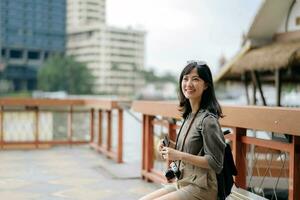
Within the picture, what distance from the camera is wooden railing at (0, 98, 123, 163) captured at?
33.4 ft

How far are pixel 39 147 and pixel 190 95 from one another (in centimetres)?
801

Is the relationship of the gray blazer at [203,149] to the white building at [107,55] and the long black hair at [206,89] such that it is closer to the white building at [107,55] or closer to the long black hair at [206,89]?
the long black hair at [206,89]

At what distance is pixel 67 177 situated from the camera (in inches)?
272

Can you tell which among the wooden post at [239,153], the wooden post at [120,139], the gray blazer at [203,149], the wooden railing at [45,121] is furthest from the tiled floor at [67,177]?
the gray blazer at [203,149]

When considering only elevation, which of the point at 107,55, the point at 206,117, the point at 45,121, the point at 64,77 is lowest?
the point at 45,121

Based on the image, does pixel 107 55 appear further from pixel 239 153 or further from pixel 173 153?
pixel 173 153

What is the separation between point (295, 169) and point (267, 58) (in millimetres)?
6042

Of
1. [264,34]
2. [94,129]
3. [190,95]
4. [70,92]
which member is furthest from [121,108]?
[70,92]

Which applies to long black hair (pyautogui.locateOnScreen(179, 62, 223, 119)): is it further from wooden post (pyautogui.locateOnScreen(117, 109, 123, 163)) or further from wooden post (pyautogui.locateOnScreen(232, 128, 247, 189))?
wooden post (pyautogui.locateOnScreen(117, 109, 123, 163))

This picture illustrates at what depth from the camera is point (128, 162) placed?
8328mm

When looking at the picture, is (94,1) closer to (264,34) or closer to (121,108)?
(264,34)

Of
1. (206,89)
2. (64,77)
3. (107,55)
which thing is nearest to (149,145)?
(206,89)

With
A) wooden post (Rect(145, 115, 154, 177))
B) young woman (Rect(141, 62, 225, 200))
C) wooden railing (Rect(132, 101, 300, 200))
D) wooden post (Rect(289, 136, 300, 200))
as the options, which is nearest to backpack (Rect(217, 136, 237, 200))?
young woman (Rect(141, 62, 225, 200))

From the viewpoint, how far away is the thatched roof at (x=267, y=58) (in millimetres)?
8492
